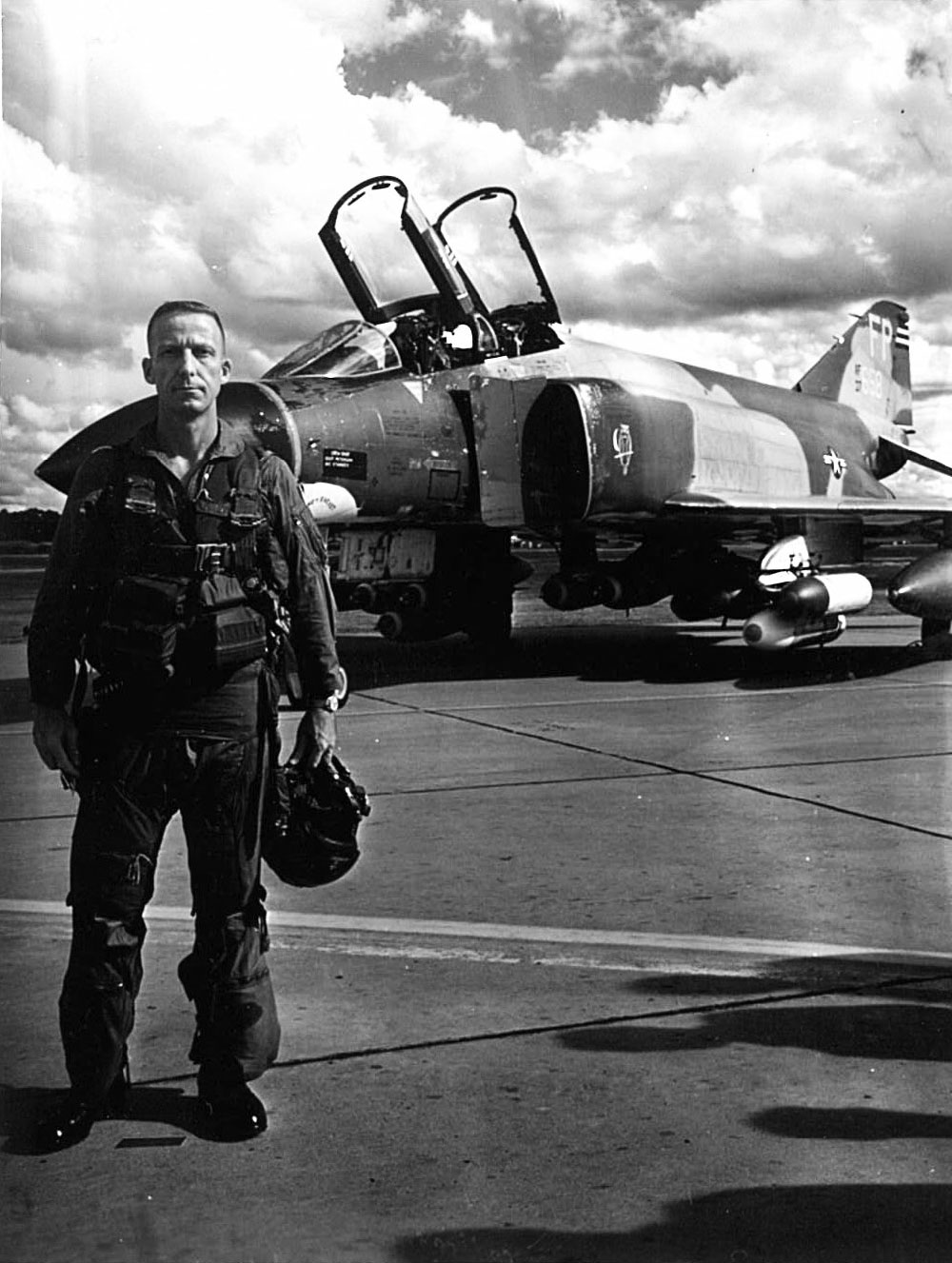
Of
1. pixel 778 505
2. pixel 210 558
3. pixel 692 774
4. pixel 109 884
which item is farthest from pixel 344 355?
pixel 109 884

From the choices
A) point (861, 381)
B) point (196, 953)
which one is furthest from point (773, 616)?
point (196, 953)

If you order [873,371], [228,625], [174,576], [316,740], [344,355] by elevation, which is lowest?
[316,740]

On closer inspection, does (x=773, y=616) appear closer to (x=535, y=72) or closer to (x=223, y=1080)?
(x=535, y=72)

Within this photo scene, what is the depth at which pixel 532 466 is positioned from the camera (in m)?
10.8

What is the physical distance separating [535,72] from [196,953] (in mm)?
2400

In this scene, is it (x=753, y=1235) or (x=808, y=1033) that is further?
(x=808, y=1033)

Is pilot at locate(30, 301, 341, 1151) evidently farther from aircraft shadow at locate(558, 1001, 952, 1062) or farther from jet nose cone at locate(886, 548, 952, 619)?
jet nose cone at locate(886, 548, 952, 619)

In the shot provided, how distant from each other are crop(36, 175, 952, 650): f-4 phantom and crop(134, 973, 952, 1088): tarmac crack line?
476 cm

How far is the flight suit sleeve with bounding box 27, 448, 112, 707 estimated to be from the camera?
2912 mm

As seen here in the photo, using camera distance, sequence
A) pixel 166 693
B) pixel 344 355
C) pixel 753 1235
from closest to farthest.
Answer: pixel 753 1235 < pixel 166 693 < pixel 344 355

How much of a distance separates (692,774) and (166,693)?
14.5ft

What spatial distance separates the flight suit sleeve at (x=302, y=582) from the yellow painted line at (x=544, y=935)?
1.41 metres

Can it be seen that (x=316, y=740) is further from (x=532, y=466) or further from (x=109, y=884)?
(x=532, y=466)

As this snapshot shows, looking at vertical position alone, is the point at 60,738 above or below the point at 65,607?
below
